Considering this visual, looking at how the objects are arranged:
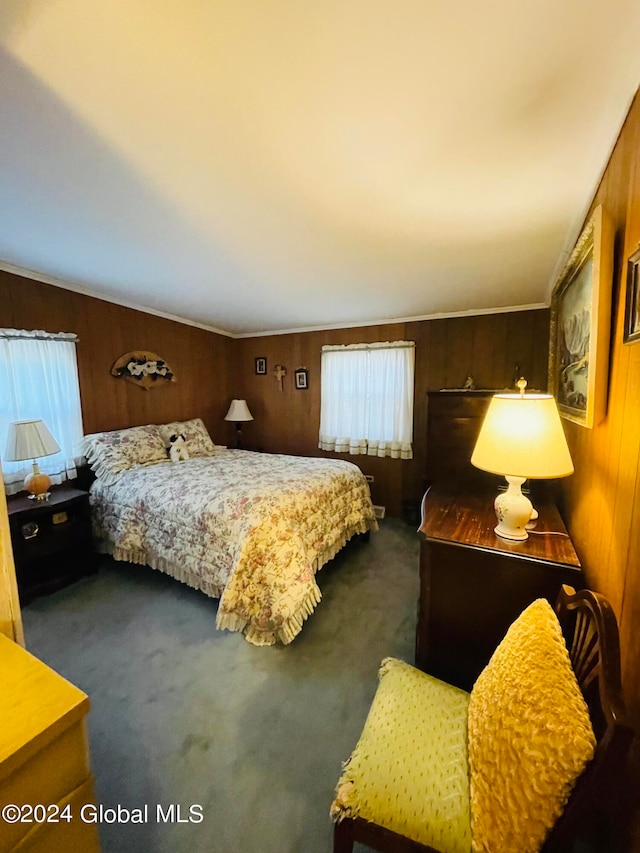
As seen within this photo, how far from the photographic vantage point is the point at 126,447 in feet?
10.8

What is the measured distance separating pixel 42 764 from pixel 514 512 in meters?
1.51

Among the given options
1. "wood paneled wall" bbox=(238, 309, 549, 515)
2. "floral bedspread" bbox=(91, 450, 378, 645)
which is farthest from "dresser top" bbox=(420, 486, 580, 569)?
"wood paneled wall" bbox=(238, 309, 549, 515)

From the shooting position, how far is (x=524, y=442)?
131cm

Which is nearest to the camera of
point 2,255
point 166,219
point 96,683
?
point 96,683

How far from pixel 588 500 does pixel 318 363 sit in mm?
3265

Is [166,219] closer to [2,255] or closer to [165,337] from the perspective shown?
[2,255]

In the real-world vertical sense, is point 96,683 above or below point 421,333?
below

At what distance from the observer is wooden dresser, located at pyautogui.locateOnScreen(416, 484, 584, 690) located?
1.34 meters

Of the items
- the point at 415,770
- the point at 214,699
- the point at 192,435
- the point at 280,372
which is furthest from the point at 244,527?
the point at 280,372

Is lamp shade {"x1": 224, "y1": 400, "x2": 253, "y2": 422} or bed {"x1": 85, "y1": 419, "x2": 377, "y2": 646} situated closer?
bed {"x1": 85, "y1": 419, "x2": 377, "y2": 646}

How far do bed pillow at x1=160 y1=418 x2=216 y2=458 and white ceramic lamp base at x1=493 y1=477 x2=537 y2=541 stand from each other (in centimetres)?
303

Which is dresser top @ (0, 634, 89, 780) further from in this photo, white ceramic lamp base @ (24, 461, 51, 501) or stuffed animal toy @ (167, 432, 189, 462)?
stuffed animal toy @ (167, 432, 189, 462)

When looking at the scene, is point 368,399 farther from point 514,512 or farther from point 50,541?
point 50,541

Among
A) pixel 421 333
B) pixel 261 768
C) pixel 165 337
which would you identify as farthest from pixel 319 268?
pixel 261 768
